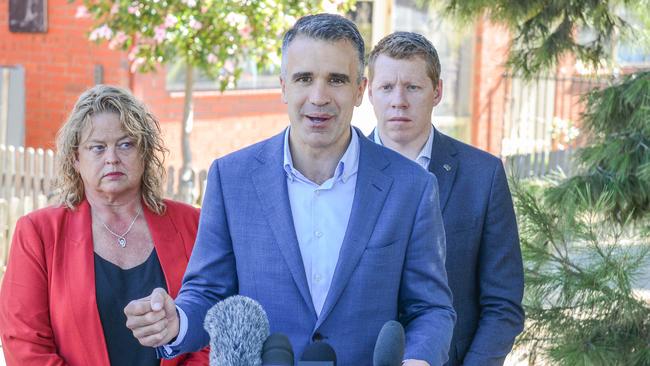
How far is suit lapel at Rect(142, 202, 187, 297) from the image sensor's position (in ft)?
12.7

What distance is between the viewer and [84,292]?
375 cm

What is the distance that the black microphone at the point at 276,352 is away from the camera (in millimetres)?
2029

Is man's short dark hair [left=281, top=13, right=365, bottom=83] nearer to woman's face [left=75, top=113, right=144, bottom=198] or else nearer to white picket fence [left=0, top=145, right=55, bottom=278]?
woman's face [left=75, top=113, right=144, bottom=198]

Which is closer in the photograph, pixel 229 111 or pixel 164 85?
pixel 164 85

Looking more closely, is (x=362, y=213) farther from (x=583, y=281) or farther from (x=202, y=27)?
(x=202, y=27)

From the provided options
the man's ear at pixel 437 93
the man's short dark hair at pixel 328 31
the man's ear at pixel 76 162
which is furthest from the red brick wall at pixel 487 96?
the man's short dark hair at pixel 328 31

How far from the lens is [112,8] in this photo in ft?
35.2

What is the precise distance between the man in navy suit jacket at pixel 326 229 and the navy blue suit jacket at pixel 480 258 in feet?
2.62

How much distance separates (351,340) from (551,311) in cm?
188

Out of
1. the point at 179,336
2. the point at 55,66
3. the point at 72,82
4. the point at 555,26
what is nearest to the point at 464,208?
the point at 179,336

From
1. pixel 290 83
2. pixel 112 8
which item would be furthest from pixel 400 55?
pixel 112 8

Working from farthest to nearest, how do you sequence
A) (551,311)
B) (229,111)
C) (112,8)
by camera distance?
(229,111) → (112,8) → (551,311)

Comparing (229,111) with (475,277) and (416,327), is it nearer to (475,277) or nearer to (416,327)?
(475,277)

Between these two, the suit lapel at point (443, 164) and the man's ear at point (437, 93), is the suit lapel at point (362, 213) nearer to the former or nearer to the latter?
the suit lapel at point (443, 164)
